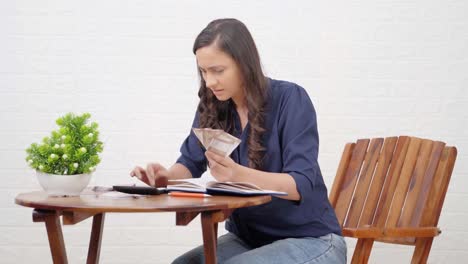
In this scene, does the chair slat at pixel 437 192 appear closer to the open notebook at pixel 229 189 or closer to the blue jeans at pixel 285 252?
the blue jeans at pixel 285 252

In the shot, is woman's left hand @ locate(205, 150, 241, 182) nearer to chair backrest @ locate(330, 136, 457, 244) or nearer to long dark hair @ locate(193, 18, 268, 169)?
long dark hair @ locate(193, 18, 268, 169)

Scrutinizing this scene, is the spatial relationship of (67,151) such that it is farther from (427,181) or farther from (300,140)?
(427,181)

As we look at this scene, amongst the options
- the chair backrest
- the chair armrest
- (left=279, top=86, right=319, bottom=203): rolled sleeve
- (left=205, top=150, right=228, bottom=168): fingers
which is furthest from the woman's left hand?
the chair backrest

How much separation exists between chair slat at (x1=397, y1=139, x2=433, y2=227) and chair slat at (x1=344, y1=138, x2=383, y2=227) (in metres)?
0.21

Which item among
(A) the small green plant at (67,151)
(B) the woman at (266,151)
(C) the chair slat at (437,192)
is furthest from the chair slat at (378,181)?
(A) the small green plant at (67,151)

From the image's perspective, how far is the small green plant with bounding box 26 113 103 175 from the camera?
79.1 inches

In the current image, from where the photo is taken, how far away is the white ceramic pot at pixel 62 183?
2.02 metres

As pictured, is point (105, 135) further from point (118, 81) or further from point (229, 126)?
point (229, 126)

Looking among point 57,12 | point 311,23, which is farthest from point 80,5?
point 311,23

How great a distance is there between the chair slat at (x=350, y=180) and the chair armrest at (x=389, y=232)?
44cm

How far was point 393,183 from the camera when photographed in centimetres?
269

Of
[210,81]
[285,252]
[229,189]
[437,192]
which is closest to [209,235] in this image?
[229,189]

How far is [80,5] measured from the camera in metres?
4.01

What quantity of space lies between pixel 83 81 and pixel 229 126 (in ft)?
5.97
